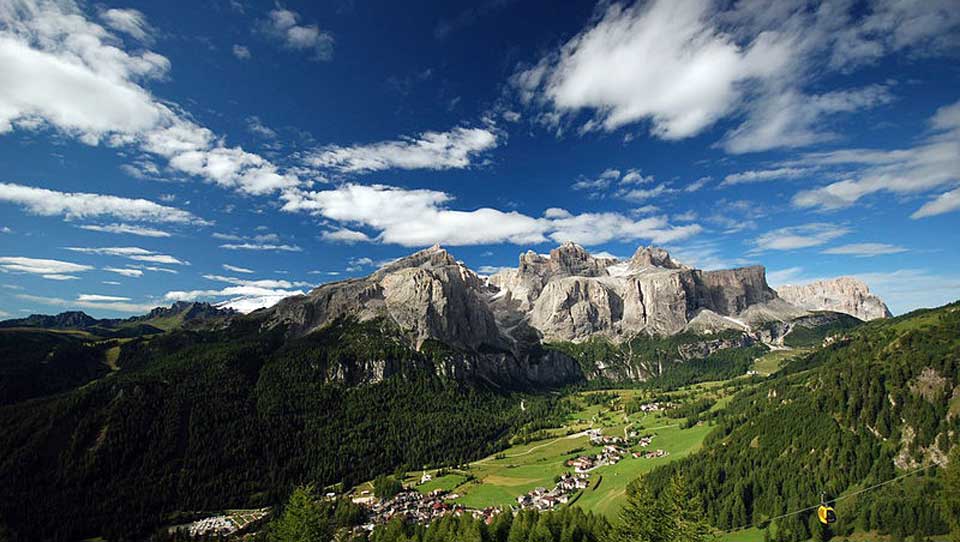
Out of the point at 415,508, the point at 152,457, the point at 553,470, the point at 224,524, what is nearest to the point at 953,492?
the point at 553,470

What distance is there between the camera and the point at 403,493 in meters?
142

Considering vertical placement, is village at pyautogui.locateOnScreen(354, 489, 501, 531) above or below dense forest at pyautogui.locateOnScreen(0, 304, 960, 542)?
below

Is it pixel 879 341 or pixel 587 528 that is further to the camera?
pixel 879 341

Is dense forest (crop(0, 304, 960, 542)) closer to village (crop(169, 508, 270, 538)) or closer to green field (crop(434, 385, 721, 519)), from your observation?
village (crop(169, 508, 270, 538))

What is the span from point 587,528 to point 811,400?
341ft

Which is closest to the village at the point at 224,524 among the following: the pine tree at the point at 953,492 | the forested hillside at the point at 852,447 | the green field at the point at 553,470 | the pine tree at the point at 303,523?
the green field at the point at 553,470

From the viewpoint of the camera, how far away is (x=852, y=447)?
111688 mm

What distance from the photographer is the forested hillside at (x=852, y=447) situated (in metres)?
93.2

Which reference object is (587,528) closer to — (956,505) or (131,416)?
(956,505)

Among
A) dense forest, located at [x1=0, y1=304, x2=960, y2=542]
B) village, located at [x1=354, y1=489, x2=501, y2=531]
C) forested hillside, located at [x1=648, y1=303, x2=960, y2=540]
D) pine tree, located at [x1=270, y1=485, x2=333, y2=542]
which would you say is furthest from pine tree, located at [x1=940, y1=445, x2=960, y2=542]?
pine tree, located at [x1=270, y1=485, x2=333, y2=542]

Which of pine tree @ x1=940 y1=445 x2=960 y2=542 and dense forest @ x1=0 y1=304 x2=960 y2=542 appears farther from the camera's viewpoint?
dense forest @ x1=0 y1=304 x2=960 y2=542

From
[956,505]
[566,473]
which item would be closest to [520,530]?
[956,505]

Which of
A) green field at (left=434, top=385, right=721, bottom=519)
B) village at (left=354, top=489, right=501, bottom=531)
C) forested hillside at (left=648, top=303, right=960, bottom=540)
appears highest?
forested hillside at (left=648, top=303, right=960, bottom=540)

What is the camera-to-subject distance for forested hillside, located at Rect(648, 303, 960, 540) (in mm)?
93188
